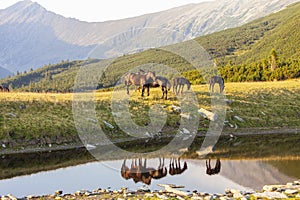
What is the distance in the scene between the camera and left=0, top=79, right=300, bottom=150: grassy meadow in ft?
117

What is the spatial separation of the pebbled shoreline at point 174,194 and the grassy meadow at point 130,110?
622 inches

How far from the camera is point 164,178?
→ 2414 centimetres

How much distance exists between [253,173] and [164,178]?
Answer: 608cm

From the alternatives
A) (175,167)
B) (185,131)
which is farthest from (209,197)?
(185,131)

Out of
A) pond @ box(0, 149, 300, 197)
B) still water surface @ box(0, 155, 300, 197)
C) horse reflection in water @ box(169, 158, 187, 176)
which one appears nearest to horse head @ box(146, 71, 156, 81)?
pond @ box(0, 149, 300, 197)

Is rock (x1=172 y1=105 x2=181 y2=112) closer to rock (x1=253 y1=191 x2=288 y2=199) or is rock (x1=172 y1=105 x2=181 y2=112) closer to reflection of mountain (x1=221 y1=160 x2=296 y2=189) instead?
reflection of mountain (x1=221 y1=160 x2=296 y2=189)

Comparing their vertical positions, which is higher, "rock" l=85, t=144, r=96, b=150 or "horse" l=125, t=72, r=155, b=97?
"horse" l=125, t=72, r=155, b=97

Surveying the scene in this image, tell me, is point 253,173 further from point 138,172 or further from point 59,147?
point 59,147

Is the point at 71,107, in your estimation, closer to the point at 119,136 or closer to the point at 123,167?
the point at 119,136

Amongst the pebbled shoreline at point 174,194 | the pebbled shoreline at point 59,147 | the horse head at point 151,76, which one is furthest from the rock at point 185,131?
the pebbled shoreline at point 174,194

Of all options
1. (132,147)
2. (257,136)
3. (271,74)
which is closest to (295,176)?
(132,147)

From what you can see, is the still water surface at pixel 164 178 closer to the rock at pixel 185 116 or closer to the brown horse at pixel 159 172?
the brown horse at pixel 159 172

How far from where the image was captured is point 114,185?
74.0 ft

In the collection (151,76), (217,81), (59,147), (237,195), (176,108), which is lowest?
(237,195)
